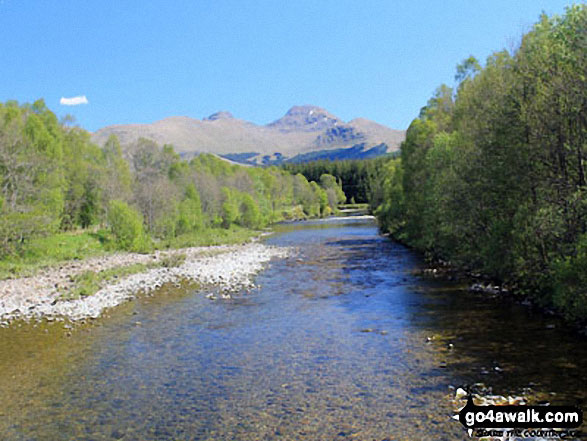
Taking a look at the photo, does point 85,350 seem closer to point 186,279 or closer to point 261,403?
point 261,403

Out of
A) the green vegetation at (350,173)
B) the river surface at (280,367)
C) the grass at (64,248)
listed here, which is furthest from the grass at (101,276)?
the green vegetation at (350,173)

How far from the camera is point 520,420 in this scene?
432 inches

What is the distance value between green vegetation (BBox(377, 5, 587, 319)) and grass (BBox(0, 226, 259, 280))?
73.8ft

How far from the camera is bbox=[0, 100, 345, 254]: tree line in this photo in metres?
39.5

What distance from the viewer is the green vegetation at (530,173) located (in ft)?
58.5

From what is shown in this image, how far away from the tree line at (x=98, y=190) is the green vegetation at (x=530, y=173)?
31.6 metres

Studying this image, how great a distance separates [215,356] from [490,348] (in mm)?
9282

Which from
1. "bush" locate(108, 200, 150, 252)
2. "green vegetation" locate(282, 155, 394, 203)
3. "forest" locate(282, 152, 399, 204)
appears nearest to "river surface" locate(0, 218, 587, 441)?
"bush" locate(108, 200, 150, 252)

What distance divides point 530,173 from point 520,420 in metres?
13.5

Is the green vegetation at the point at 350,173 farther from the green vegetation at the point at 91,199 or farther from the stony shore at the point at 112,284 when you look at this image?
the stony shore at the point at 112,284

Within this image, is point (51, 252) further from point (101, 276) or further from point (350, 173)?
point (350, 173)

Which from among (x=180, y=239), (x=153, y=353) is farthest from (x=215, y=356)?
(x=180, y=239)

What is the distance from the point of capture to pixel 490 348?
16.2m

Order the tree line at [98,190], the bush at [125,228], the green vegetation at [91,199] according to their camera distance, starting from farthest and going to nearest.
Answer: the bush at [125,228] → the tree line at [98,190] → the green vegetation at [91,199]
